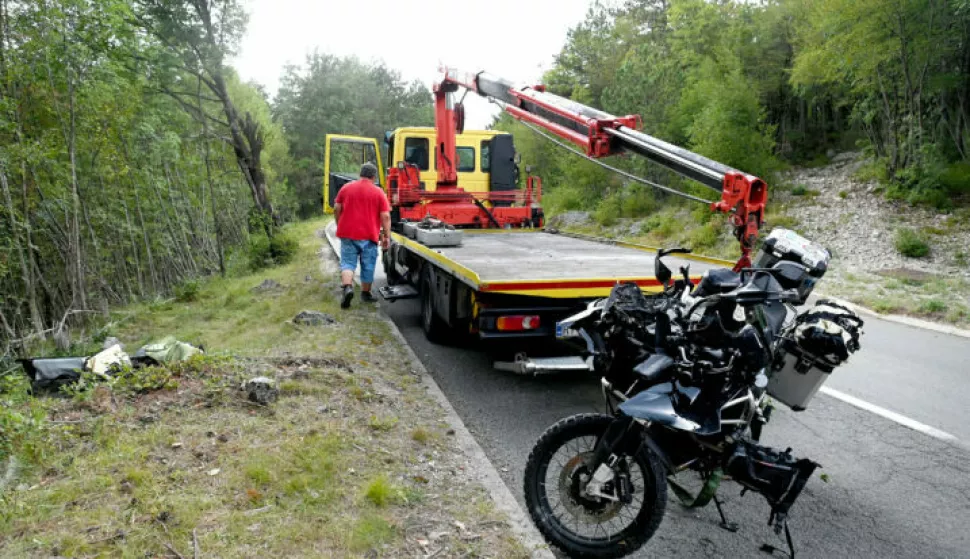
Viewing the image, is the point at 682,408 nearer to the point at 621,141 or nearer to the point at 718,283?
the point at 718,283

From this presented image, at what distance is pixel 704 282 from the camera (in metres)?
2.79

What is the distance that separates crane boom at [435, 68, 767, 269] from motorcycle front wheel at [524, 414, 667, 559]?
1.72m

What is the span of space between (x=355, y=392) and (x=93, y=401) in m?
1.73

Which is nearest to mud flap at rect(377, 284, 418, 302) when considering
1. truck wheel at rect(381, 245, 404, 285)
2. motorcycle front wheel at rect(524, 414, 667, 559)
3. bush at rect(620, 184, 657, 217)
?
truck wheel at rect(381, 245, 404, 285)

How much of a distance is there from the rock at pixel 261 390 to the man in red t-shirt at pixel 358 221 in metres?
3.91

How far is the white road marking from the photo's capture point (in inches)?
167

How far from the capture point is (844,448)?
404 centimetres

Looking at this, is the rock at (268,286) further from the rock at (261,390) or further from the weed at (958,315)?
the weed at (958,315)

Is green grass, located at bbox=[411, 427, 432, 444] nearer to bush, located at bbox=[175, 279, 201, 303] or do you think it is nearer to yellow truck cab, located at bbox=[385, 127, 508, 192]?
yellow truck cab, located at bbox=[385, 127, 508, 192]

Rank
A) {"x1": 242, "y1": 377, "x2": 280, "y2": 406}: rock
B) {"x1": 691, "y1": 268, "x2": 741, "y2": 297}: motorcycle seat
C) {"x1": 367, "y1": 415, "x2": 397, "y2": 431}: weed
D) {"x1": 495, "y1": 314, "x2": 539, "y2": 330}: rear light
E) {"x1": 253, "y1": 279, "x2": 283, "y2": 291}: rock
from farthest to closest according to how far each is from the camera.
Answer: {"x1": 253, "y1": 279, "x2": 283, "y2": 291}: rock → {"x1": 495, "y1": 314, "x2": 539, "y2": 330}: rear light → {"x1": 242, "y1": 377, "x2": 280, "y2": 406}: rock → {"x1": 367, "y1": 415, "x2": 397, "y2": 431}: weed → {"x1": 691, "y1": 268, "x2": 741, "y2": 297}: motorcycle seat

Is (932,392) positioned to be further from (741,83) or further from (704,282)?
(741,83)

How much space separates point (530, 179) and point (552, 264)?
5.92 m

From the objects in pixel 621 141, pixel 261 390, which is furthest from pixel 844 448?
pixel 261 390

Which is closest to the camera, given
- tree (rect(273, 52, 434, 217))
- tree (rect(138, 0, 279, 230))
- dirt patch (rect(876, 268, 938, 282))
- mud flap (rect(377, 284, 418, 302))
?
mud flap (rect(377, 284, 418, 302))
